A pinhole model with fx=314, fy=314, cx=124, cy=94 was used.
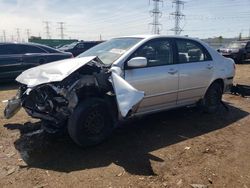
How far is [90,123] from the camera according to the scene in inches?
182

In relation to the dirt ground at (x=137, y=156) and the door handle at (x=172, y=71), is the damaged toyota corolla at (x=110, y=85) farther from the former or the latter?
the dirt ground at (x=137, y=156)

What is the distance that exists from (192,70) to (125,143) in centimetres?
209

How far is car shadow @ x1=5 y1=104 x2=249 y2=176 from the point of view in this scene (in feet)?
13.8

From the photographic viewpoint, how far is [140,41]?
5.37 m

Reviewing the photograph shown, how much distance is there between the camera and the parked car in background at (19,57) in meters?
10.2

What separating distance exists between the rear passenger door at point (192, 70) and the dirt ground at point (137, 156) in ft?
1.82

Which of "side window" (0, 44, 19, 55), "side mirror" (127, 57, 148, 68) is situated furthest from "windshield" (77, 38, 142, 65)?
"side window" (0, 44, 19, 55)

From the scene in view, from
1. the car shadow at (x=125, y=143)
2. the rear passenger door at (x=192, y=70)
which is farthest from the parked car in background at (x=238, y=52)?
the rear passenger door at (x=192, y=70)

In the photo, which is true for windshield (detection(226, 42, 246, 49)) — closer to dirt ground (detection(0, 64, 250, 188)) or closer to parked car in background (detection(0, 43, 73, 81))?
parked car in background (detection(0, 43, 73, 81))

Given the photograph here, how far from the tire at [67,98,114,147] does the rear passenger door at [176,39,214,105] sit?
1.76 metres

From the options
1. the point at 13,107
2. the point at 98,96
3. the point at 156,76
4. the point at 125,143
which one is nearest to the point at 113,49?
the point at 156,76

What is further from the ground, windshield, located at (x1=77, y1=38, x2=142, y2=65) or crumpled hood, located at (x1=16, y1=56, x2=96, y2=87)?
windshield, located at (x1=77, y1=38, x2=142, y2=65)

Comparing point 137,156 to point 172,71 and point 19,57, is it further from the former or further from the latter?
point 19,57

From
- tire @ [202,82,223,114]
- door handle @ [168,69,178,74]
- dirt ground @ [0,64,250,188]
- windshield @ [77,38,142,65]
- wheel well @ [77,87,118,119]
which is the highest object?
windshield @ [77,38,142,65]
